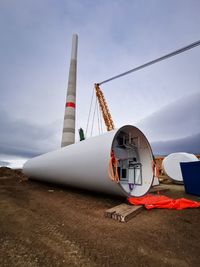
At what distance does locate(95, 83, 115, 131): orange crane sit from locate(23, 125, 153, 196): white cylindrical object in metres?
11.8

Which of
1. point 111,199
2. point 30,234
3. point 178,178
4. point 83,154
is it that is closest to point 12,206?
point 30,234

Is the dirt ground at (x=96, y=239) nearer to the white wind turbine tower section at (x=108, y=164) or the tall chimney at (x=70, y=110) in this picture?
the white wind turbine tower section at (x=108, y=164)

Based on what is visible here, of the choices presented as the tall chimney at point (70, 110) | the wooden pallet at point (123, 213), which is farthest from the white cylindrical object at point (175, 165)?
the tall chimney at point (70, 110)

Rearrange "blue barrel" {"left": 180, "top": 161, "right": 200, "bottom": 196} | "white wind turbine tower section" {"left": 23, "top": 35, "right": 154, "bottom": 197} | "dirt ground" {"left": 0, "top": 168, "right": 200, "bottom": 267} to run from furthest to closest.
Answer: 1. "blue barrel" {"left": 180, "top": 161, "right": 200, "bottom": 196}
2. "white wind turbine tower section" {"left": 23, "top": 35, "right": 154, "bottom": 197}
3. "dirt ground" {"left": 0, "top": 168, "right": 200, "bottom": 267}

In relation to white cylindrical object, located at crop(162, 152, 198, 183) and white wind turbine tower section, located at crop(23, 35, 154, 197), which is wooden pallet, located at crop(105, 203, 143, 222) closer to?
white wind turbine tower section, located at crop(23, 35, 154, 197)

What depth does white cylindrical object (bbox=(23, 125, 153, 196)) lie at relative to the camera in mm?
3795

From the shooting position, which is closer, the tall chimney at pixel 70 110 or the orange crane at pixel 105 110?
the tall chimney at pixel 70 110

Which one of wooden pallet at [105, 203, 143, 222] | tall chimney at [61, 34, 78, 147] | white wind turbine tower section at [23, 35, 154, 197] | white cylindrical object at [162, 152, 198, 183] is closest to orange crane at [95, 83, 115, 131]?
tall chimney at [61, 34, 78, 147]

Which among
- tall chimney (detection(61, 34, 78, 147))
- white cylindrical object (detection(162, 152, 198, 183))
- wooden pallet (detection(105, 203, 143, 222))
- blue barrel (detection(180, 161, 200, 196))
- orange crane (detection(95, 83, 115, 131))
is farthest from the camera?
orange crane (detection(95, 83, 115, 131))

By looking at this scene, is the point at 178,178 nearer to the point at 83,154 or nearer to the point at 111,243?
the point at 83,154

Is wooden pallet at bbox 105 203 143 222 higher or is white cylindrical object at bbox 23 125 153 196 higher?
white cylindrical object at bbox 23 125 153 196

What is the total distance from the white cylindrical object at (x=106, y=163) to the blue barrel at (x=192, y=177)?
1827 millimetres

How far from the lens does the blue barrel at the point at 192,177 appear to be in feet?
17.6

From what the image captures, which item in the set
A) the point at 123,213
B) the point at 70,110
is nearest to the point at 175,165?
the point at 123,213
